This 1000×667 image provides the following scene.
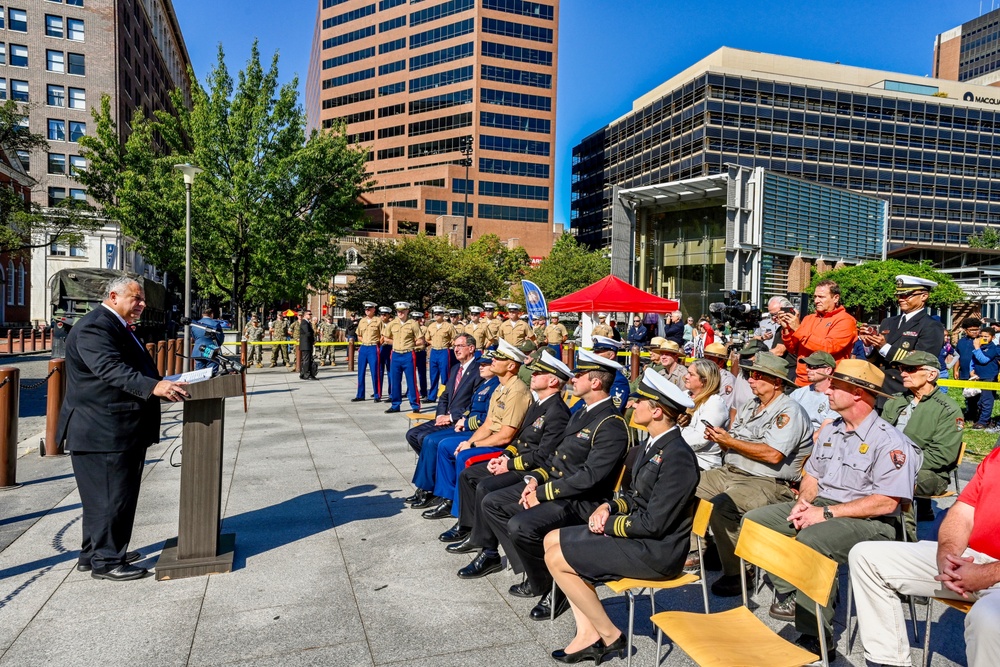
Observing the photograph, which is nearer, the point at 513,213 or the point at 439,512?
the point at 439,512

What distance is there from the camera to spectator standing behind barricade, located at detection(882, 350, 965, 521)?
5.12 m

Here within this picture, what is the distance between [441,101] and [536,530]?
84687 millimetres

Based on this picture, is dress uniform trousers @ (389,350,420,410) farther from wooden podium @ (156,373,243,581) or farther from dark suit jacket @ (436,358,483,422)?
wooden podium @ (156,373,243,581)

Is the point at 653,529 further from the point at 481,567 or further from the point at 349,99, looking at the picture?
the point at 349,99

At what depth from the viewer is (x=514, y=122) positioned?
8062 cm

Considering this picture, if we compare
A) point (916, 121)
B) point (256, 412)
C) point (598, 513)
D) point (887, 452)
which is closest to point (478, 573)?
point (598, 513)

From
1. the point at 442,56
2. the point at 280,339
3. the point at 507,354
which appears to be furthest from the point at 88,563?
the point at 442,56

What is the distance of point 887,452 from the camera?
3.78 m

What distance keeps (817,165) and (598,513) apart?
257ft

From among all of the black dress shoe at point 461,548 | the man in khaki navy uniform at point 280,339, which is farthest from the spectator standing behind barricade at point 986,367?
the man in khaki navy uniform at point 280,339

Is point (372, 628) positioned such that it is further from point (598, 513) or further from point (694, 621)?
point (694, 621)

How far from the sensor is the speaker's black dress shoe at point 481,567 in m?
4.72

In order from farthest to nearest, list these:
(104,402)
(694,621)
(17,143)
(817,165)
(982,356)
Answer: (817,165), (17,143), (982,356), (104,402), (694,621)

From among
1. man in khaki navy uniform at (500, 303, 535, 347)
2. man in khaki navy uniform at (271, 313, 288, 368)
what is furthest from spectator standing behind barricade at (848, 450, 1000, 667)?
man in khaki navy uniform at (271, 313, 288, 368)
